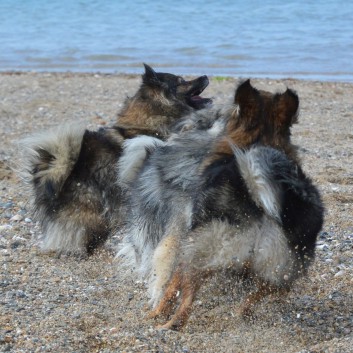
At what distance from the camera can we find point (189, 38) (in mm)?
18234

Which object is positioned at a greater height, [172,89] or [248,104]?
[248,104]

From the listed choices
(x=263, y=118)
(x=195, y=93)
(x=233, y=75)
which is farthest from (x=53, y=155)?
(x=233, y=75)

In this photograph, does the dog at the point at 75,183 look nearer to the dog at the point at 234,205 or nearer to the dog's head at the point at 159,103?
the dog's head at the point at 159,103

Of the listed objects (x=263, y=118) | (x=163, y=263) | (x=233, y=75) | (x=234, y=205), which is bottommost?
(x=233, y=75)

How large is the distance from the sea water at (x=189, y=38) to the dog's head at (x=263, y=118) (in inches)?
376

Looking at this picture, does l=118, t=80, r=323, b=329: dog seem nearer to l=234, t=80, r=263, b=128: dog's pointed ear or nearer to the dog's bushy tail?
l=234, t=80, r=263, b=128: dog's pointed ear

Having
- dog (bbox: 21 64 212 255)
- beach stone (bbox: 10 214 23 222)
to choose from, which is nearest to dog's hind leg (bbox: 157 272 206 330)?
dog (bbox: 21 64 212 255)

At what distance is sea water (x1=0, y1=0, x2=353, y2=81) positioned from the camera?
14.9 meters

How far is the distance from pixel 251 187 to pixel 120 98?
834 centimetres

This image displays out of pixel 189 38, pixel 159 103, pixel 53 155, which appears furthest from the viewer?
pixel 189 38

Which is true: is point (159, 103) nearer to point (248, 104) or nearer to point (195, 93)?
point (195, 93)

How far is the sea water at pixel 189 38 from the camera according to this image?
14.9 meters

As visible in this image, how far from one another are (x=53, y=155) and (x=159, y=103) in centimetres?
91

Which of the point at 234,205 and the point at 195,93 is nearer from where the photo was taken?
the point at 234,205
